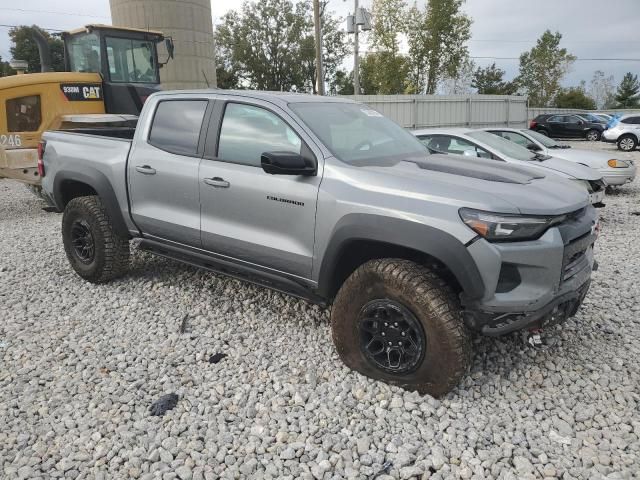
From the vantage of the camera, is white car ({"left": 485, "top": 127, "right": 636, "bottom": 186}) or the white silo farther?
the white silo

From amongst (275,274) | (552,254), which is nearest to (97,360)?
(275,274)

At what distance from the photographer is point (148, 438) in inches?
108

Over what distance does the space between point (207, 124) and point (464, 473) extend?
3.00m

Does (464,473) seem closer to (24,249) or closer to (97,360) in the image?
(97,360)

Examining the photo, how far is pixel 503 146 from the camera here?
775cm

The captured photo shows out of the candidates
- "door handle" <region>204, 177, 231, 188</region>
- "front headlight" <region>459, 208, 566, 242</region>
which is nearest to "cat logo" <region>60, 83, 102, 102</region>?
"door handle" <region>204, 177, 231, 188</region>

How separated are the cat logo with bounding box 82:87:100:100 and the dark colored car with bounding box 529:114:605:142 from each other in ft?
74.9

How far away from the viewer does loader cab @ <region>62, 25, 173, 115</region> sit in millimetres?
9047

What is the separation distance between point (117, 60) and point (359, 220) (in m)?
8.13

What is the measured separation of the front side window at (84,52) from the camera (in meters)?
9.13

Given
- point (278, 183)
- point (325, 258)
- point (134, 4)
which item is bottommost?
point (325, 258)

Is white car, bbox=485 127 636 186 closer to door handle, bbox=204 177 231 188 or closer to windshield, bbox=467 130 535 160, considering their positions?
windshield, bbox=467 130 535 160

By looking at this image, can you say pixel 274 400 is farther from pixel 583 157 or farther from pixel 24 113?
pixel 583 157

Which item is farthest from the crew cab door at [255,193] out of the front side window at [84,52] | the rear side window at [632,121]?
the rear side window at [632,121]
